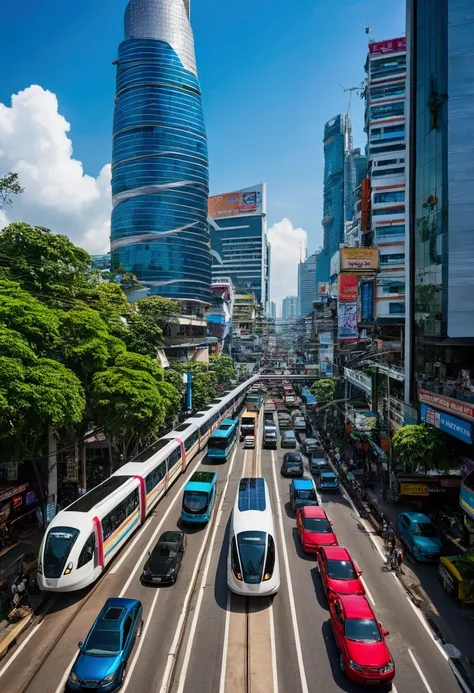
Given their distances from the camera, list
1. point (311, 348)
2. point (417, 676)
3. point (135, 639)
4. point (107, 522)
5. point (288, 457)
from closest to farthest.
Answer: point (417, 676)
point (135, 639)
point (107, 522)
point (288, 457)
point (311, 348)

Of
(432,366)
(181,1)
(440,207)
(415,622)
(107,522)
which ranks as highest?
(181,1)

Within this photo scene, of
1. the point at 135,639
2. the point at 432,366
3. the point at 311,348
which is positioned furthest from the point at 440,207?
the point at 311,348

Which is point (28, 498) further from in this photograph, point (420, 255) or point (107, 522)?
point (420, 255)

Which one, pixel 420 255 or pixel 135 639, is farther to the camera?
pixel 420 255

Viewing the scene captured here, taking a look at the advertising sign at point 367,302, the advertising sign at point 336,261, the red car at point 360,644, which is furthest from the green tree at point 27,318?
the advertising sign at point 336,261

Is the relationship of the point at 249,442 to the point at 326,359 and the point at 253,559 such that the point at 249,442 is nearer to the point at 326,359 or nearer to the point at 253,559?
the point at 253,559

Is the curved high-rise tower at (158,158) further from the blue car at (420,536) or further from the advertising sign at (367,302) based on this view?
the blue car at (420,536)

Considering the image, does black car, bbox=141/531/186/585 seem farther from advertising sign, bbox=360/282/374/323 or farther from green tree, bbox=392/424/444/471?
advertising sign, bbox=360/282/374/323

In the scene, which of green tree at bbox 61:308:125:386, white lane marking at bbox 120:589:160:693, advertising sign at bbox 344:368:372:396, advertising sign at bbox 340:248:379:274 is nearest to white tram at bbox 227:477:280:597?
white lane marking at bbox 120:589:160:693
